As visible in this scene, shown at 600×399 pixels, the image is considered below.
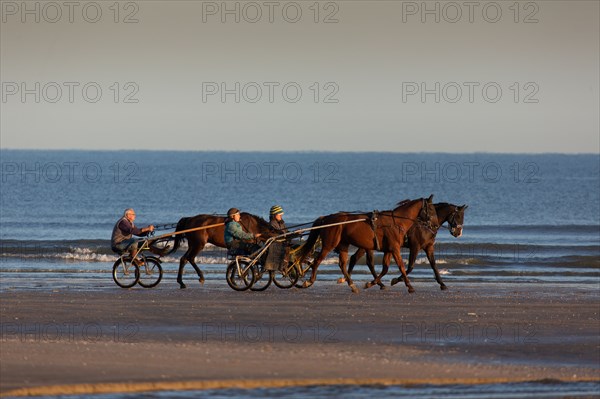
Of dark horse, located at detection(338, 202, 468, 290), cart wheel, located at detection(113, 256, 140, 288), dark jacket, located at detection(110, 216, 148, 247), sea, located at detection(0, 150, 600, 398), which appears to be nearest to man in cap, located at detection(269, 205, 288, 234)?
dark horse, located at detection(338, 202, 468, 290)

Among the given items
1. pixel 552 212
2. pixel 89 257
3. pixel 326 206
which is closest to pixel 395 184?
pixel 326 206

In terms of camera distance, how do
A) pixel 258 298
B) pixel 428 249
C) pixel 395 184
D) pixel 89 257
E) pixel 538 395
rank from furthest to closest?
pixel 395 184
pixel 89 257
pixel 428 249
pixel 258 298
pixel 538 395

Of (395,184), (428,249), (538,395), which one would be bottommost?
(538,395)

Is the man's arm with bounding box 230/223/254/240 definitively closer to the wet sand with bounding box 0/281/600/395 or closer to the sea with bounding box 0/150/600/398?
the wet sand with bounding box 0/281/600/395

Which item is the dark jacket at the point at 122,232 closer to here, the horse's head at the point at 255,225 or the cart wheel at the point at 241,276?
the cart wheel at the point at 241,276

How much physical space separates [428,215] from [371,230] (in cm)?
111

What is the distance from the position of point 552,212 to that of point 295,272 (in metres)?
48.8

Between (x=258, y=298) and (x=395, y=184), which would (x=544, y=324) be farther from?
(x=395, y=184)

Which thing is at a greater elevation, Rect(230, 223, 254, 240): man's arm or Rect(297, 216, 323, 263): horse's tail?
Rect(230, 223, 254, 240): man's arm

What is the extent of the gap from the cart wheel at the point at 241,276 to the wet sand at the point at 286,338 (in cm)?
31

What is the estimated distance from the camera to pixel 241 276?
842 inches

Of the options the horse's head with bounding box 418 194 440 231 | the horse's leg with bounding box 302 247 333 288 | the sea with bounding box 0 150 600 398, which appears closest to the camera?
the horse's leg with bounding box 302 247 333 288

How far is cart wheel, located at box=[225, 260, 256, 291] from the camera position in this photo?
2134 centimetres

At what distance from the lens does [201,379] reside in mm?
11930
